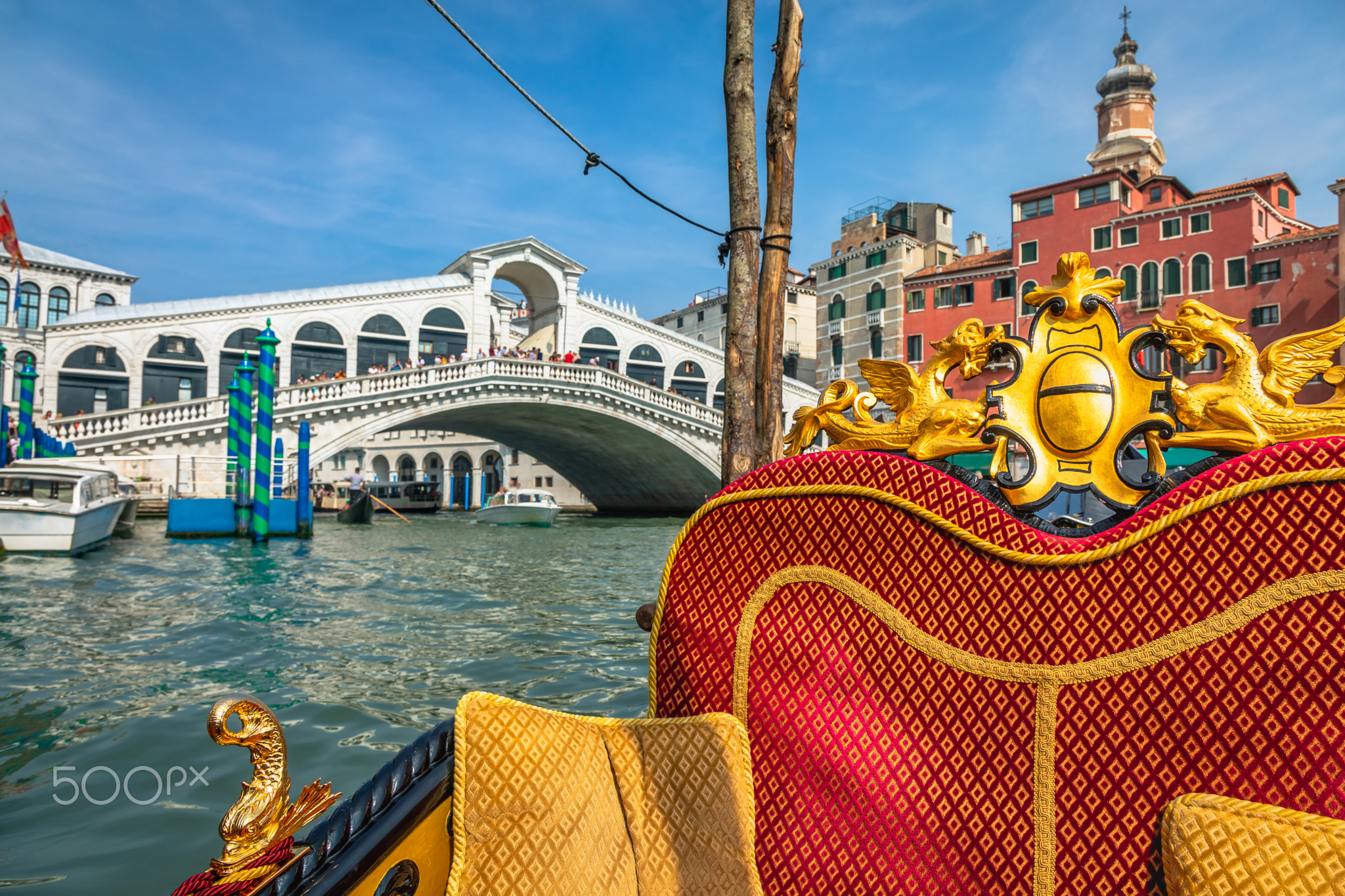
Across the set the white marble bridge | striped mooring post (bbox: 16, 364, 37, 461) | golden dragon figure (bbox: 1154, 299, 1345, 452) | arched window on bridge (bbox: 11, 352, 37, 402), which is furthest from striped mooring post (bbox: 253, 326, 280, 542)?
arched window on bridge (bbox: 11, 352, 37, 402)

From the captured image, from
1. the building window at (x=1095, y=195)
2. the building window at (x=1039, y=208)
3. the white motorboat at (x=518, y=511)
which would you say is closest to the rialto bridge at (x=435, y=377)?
the white motorboat at (x=518, y=511)

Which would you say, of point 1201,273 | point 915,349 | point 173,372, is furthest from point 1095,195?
point 173,372

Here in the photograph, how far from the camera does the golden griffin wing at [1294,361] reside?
3.27 feet

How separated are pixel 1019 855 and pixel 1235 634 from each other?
0.34m

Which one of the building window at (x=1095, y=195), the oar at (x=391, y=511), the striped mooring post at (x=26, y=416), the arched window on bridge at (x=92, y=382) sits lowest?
the oar at (x=391, y=511)

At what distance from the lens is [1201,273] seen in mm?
17734

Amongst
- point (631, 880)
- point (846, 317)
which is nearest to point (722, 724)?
point (631, 880)

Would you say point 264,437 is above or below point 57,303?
below

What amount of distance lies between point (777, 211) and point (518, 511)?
16040mm

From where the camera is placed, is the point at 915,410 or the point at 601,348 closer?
the point at 915,410

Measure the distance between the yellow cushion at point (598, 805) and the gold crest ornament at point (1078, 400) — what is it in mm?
536

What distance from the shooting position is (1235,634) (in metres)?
0.86

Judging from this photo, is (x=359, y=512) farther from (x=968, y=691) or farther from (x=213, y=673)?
(x=968, y=691)

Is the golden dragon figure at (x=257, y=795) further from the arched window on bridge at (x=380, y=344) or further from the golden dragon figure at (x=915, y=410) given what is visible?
the arched window on bridge at (x=380, y=344)
